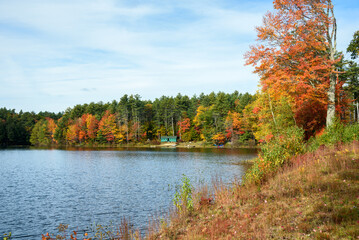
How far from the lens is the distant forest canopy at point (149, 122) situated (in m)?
81.5

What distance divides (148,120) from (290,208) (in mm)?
99994

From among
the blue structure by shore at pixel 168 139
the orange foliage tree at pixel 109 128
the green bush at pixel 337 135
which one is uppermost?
the orange foliage tree at pixel 109 128

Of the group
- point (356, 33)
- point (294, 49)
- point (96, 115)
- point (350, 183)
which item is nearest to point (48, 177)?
point (294, 49)

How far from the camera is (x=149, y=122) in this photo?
104m

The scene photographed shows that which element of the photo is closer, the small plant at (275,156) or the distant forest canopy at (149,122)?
the small plant at (275,156)

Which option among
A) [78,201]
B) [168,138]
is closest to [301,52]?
[78,201]

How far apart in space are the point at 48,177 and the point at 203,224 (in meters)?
23.8

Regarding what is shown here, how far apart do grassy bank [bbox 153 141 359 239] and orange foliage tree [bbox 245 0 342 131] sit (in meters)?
6.36

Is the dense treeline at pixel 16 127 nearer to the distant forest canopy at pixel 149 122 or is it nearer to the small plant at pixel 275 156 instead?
the distant forest canopy at pixel 149 122

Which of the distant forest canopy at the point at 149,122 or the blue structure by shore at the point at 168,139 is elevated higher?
the distant forest canopy at the point at 149,122

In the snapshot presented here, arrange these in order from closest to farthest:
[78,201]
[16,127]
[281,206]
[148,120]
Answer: [281,206]
[78,201]
[148,120]
[16,127]

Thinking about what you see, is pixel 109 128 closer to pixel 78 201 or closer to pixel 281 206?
pixel 78 201

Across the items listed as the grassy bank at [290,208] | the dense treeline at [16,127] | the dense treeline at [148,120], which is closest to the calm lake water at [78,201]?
the grassy bank at [290,208]

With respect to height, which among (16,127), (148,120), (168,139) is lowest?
(168,139)
